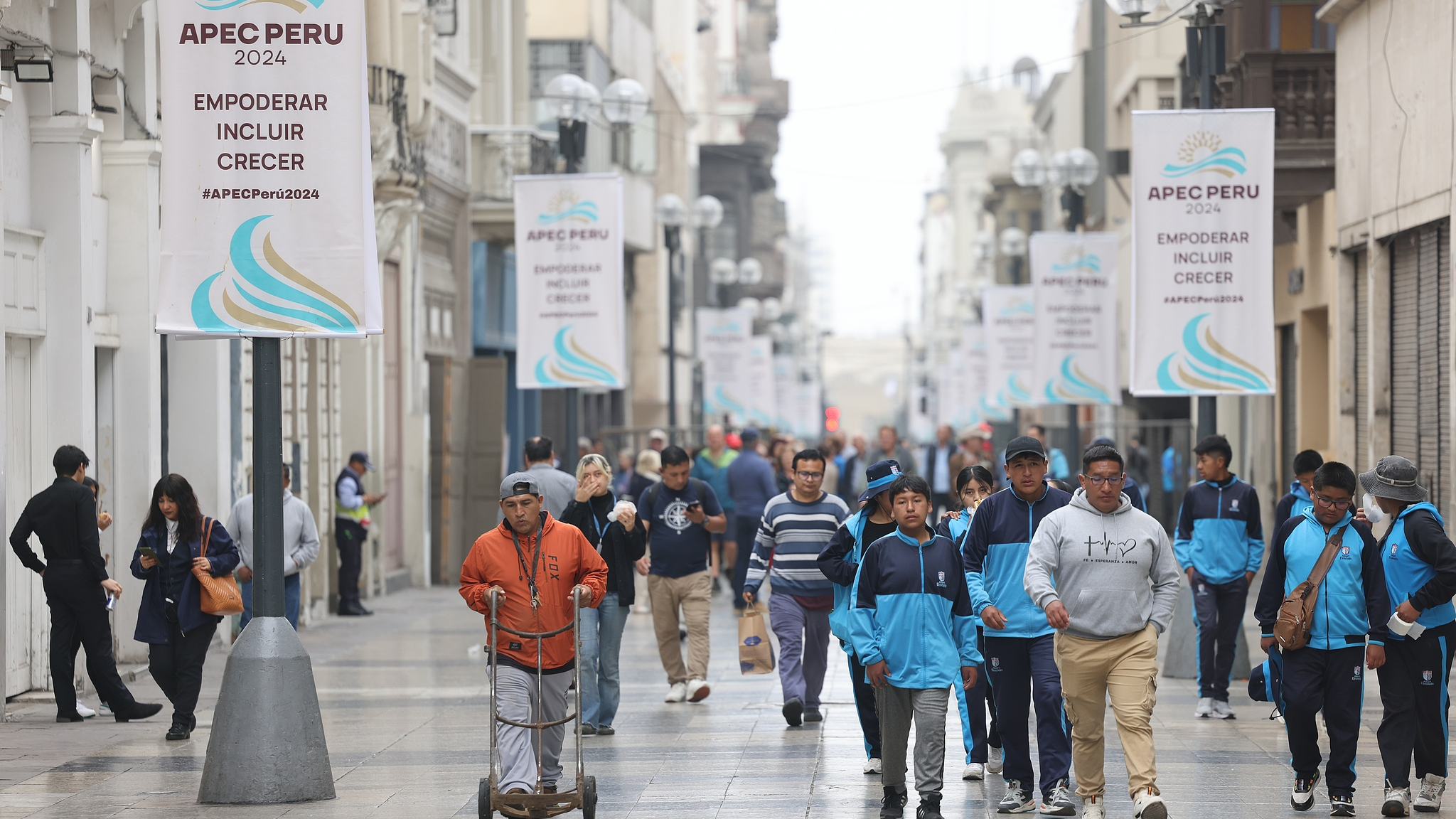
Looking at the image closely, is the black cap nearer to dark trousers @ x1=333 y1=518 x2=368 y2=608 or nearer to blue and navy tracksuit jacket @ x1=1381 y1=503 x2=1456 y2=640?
blue and navy tracksuit jacket @ x1=1381 y1=503 x2=1456 y2=640

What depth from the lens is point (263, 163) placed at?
976 cm

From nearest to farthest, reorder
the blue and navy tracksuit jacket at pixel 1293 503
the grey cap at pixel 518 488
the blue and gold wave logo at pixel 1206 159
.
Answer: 1. the grey cap at pixel 518 488
2. the blue and navy tracksuit jacket at pixel 1293 503
3. the blue and gold wave logo at pixel 1206 159

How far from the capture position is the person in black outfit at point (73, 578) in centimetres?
1233

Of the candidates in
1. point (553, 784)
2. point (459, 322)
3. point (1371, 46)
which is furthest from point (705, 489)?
point (459, 322)

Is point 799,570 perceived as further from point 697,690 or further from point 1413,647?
point 1413,647

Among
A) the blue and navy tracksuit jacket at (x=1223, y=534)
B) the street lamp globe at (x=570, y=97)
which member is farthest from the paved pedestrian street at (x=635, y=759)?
the street lamp globe at (x=570, y=97)

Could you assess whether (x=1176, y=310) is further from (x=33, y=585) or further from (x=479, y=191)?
(x=479, y=191)

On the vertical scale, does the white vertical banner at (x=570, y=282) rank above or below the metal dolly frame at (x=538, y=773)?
above

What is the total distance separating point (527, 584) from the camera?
9.05m

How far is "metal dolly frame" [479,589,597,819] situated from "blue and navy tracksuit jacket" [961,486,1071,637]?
2.00 metres

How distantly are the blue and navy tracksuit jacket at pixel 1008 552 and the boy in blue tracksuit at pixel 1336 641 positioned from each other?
1081mm

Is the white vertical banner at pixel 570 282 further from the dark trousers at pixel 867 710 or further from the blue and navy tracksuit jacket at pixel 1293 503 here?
the dark trousers at pixel 867 710

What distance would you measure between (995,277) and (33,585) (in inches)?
2517

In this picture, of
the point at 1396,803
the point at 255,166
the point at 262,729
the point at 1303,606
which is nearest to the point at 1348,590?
the point at 1303,606
